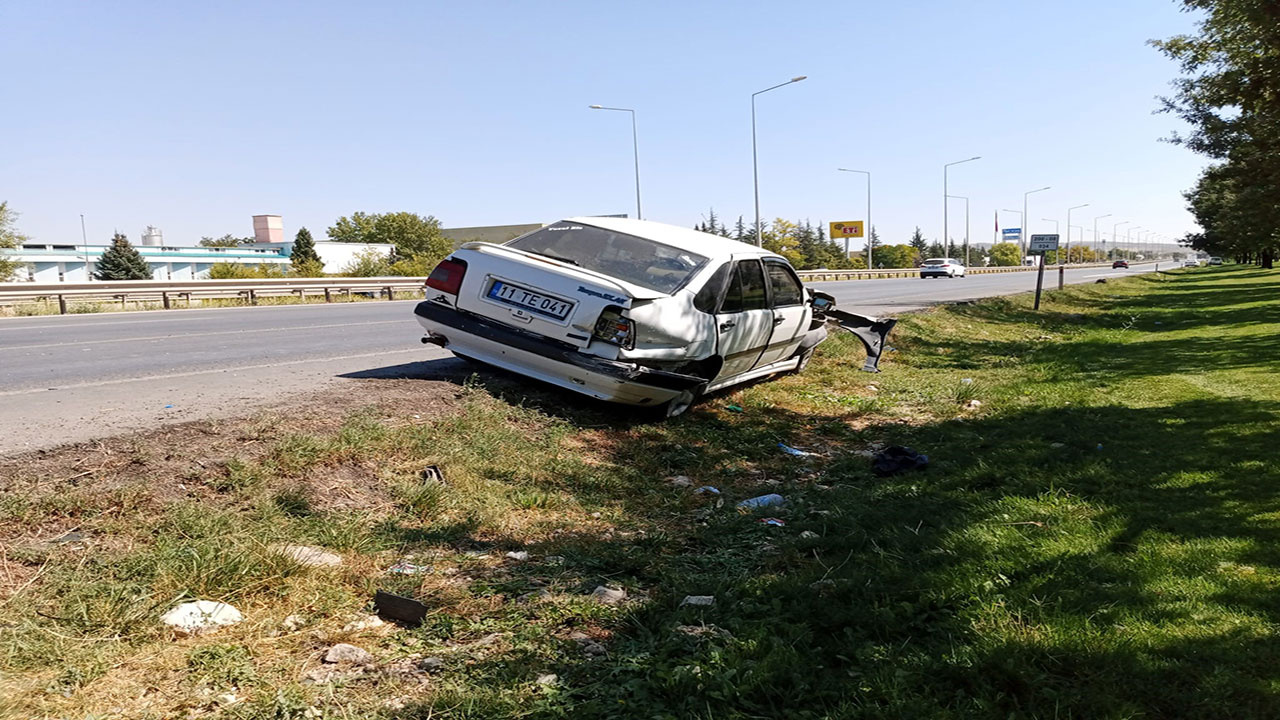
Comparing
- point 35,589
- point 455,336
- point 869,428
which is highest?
point 455,336

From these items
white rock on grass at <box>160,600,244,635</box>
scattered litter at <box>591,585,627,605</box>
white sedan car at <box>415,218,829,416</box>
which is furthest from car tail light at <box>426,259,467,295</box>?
white rock on grass at <box>160,600,244,635</box>

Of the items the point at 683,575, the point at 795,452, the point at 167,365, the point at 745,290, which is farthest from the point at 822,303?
the point at 167,365

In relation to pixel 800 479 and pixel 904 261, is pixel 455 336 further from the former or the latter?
pixel 904 261

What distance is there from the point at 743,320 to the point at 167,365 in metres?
6.13

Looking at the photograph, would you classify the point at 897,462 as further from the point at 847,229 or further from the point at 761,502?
the point at 847,229

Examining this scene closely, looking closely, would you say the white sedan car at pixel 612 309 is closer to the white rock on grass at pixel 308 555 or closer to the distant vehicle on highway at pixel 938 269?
the white rock on grass at pixel 308 555

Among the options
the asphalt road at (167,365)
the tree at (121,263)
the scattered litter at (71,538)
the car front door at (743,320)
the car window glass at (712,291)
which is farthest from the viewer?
the tree at (121,263)

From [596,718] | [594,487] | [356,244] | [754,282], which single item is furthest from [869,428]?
[356,244]

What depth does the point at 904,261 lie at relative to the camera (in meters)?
99.4

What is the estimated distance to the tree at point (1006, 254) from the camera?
4748 inches

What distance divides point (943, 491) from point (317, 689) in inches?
160

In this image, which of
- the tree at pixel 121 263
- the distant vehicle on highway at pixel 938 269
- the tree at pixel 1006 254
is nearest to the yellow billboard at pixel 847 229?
the tree at pixel 1006 254

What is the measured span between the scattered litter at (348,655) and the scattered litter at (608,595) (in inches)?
40.1

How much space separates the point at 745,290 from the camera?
7363 millimetres
